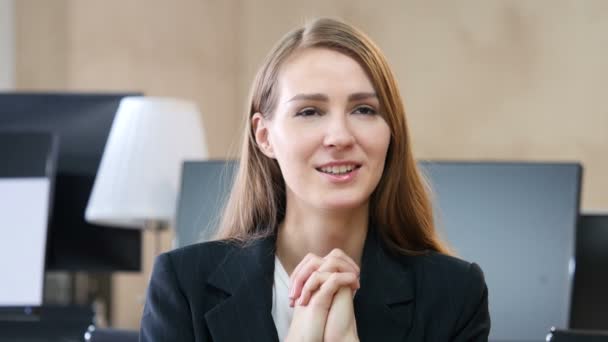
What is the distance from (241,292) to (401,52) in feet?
16.2

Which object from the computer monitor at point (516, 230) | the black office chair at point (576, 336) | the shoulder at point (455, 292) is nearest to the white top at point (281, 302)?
the shoulder at point (455, 292)

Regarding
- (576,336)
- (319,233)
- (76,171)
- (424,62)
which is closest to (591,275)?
(576,336)

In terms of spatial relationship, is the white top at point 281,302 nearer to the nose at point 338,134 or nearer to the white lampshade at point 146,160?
the nose at point 338,134

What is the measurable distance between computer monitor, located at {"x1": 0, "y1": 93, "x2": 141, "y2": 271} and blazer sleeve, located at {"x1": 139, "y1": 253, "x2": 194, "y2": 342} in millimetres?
1591

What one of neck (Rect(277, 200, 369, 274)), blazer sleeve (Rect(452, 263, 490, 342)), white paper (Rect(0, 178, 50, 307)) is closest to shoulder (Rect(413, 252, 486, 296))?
blazer sleeve (Rect(452, 263, 490, 342))

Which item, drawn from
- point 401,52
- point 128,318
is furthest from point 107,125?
point 401,52

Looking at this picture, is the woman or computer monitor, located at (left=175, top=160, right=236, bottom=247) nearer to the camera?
the woman

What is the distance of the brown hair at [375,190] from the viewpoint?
1.88m

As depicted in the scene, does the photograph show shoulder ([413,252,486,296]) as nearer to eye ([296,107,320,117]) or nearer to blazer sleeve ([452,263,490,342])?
blazer sleeve ([452,263,490,342])

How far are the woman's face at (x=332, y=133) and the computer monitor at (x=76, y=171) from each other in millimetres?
1723

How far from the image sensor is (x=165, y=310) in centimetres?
189

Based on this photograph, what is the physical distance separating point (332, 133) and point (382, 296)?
0.96 feet

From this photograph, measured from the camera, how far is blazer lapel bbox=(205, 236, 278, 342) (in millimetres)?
1854

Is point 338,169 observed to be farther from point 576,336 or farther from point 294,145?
point 576,336
